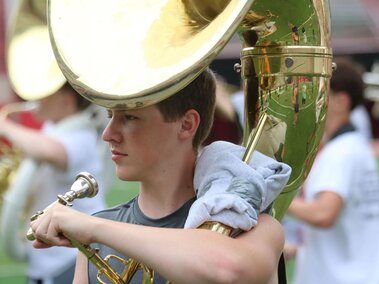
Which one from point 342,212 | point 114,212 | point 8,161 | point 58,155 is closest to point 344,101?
point 342,212

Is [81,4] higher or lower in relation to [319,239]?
higher

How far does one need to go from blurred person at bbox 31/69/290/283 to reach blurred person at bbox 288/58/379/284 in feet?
6.84

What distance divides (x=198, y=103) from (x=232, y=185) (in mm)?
221

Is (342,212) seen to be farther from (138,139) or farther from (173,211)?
(138,139)

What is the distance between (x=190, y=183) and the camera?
2.01 m

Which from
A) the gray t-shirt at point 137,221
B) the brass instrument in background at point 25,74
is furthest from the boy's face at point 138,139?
the brass instrument in background at point 25,74

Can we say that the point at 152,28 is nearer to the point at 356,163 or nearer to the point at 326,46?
the point at 326,46

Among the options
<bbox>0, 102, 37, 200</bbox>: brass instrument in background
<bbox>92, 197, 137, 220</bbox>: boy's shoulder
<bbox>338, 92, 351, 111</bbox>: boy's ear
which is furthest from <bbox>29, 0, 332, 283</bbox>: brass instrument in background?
<bbox>0, 102, 37, 200</bbox>: brass instrument in background

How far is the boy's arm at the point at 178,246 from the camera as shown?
1.73 metres

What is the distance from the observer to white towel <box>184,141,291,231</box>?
180 centimetres

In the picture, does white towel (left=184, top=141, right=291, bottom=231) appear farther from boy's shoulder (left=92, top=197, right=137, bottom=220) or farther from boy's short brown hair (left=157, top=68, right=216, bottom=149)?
boy's shoulder (left=92, top=197, right=137, bottom=220)

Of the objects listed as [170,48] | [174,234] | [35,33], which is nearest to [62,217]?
[174,234]

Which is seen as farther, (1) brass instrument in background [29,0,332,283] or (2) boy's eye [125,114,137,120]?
(2) boy's eye [125,114,137,120]

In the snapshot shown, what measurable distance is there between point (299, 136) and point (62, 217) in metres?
0.59
